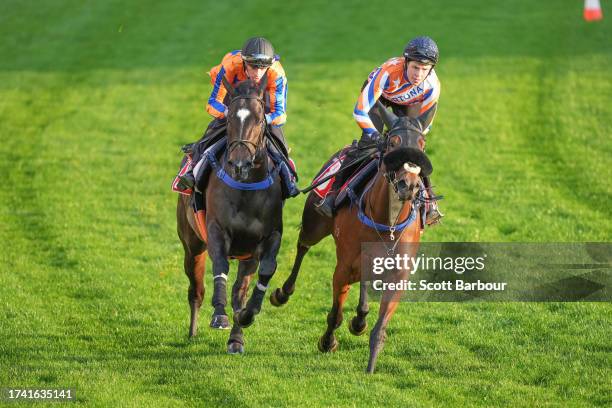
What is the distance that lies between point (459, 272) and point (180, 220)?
4.76 meters

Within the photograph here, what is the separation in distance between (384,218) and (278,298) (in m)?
3.20

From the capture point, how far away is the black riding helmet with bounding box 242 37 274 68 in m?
11.5

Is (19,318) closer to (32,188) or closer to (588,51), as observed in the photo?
(32,188)

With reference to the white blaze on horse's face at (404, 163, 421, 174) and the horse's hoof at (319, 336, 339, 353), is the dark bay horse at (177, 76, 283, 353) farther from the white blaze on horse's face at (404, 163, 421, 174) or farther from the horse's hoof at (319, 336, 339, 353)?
the white blaze on horse's face at (404, 163, 421, 174)

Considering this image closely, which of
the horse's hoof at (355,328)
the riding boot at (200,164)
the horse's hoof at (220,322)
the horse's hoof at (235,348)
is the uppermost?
the riding boot at (200,164)

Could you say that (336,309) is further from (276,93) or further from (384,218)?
(276,93)

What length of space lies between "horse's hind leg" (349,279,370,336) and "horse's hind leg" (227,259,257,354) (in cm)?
130

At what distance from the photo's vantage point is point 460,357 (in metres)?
12.1

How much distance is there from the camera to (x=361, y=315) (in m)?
12.1

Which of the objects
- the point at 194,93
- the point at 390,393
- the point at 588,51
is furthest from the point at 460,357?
the point at 588,51

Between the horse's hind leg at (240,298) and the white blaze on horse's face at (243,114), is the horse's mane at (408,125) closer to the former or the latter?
the white blaze on horse's face at (243,114)

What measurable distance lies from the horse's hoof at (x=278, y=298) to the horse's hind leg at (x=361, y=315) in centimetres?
157

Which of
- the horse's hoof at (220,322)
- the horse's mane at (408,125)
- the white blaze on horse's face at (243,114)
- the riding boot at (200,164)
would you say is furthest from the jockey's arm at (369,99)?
the horse's hoof at (220,322)

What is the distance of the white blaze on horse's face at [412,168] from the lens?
9.92 meters
